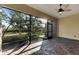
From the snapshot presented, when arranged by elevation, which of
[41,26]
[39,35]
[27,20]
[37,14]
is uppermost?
[37,14]

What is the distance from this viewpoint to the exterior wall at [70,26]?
5707 millimetres

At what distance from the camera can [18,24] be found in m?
3.87

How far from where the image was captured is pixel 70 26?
5957mm

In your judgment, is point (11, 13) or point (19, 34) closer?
point (11, 13)

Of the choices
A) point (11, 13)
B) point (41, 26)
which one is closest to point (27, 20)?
point (41, 26)

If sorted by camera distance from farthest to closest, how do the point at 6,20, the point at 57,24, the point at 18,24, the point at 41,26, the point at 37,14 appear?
the point at 57,24 → the point at 37,14 → the point at 41,26 → the point at 18,24 → the point at 6,20

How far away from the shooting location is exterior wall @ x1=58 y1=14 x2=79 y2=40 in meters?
5.71
